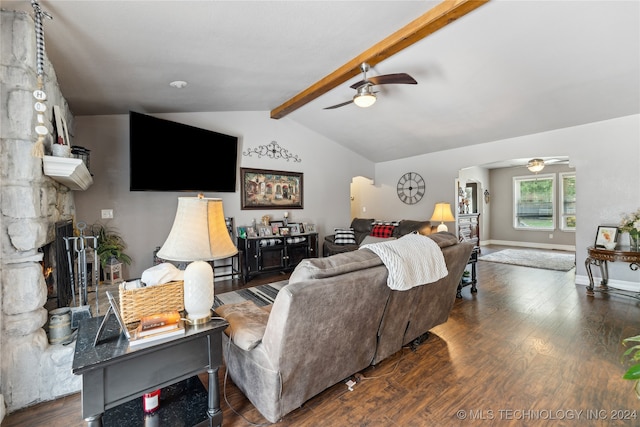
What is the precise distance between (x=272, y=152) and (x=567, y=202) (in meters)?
7.94

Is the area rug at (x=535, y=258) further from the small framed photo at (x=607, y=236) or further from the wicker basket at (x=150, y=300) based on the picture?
→ the wicker basket at (x=150, y=300)

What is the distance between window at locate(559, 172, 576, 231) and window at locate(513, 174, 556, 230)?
0.62 feet

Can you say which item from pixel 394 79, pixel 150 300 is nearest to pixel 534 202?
pixel 394 79

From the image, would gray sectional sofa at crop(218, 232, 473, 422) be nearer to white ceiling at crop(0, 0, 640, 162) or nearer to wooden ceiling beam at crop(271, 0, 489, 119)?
white ceiling at crop(0, 0, 640, 162)

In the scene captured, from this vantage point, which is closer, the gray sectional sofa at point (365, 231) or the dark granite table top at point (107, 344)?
the dark granite table top at point (107, 344)

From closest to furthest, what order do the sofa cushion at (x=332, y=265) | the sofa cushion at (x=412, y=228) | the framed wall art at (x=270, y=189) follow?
the sofa cushion at (x=332, y=265), the framed wall art at (x=270, y=189), the sofa cushion at (x=412, y=228)

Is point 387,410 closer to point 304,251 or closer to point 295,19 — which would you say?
point 295,19

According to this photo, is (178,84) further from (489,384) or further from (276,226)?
(489,384)

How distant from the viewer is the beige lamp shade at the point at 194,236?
1.48m

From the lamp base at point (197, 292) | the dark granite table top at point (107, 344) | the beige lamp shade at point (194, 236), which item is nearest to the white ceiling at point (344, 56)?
the beige lamp shade at point (194, 236)

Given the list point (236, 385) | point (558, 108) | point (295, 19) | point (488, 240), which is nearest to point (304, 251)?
point (236, 385)

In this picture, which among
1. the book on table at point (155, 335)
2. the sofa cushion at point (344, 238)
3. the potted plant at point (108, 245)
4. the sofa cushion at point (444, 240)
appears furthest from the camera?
the sofa cushion at point (344, 238)

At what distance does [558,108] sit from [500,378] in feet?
13.0

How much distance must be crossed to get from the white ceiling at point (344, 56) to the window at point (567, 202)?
13.6 ft
